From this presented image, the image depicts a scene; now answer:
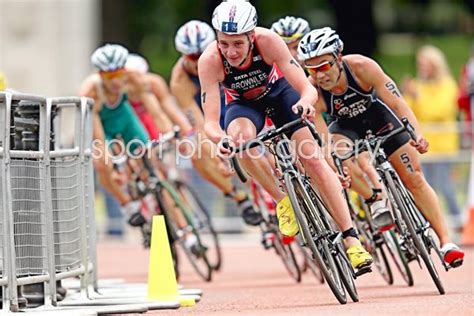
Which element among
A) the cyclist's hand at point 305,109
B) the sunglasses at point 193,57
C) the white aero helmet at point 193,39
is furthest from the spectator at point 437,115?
the cyclist's hand at point 305,109

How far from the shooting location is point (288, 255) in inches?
608

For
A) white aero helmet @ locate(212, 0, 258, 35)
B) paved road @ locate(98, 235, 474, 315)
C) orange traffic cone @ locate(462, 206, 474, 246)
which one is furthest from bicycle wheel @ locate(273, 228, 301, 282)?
orange traffic cone @ locate(462, 206, 474, 246)

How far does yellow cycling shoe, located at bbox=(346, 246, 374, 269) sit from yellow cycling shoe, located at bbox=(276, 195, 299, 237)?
0.46 meters

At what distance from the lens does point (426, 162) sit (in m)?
21.3

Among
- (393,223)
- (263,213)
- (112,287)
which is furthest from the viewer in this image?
(263,213)

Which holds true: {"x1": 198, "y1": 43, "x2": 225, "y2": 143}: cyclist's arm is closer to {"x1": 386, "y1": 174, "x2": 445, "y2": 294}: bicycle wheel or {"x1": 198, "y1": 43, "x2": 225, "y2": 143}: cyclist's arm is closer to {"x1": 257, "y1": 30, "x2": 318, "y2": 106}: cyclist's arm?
{"x1": 257, "y1": 30, "x2": 318, "y2": 106}: cyclist's arm

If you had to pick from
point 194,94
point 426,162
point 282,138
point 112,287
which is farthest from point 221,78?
point 426,162

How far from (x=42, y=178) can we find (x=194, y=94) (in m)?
4.49

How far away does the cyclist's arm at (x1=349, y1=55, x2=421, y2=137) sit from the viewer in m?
12.7

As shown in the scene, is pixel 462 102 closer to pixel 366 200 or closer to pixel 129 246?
pixel 129 246

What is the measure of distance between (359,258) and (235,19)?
197cm

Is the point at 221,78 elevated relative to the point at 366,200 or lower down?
elevated

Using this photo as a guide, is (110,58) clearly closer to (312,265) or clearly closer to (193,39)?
(193,39)

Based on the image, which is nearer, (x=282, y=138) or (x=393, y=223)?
(x=282, y=138)
